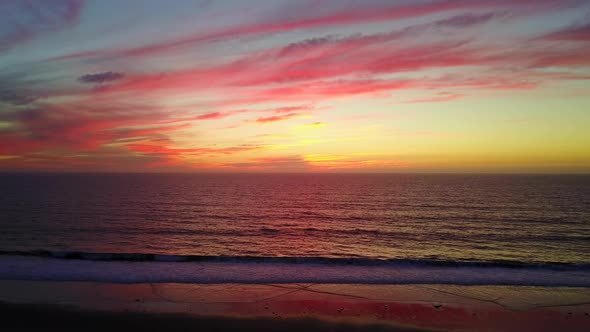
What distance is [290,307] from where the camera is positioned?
12273mm

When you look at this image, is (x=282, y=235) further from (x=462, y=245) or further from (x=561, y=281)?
(x=561, y=281)


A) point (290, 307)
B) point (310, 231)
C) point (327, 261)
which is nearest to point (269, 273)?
point (327, 261)

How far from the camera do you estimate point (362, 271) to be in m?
17.7

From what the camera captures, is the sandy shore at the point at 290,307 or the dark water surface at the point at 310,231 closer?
the sandy shore at the point at 290,307

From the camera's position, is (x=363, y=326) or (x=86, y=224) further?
(x=86, y=224)

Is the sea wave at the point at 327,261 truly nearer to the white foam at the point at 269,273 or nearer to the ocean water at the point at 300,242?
the ocean water at the point at 300,242

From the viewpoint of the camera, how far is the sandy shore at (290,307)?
10.7 m

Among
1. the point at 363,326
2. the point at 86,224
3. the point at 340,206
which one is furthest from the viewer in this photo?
the point at 340,206

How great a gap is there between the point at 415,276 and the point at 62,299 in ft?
45.4

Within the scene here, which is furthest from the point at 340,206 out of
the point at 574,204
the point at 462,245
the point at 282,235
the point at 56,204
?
the point at 56,204

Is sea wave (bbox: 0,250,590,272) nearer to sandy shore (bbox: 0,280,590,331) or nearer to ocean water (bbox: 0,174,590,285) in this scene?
ocean water (bbox: 0,174,590,285)

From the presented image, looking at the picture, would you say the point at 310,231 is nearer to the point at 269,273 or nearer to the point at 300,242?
the point at 300,242

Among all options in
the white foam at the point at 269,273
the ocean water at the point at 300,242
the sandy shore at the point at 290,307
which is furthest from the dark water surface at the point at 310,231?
the sandy shore at the point at 290,307

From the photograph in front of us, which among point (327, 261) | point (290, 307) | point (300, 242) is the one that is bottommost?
point (300, 242)
